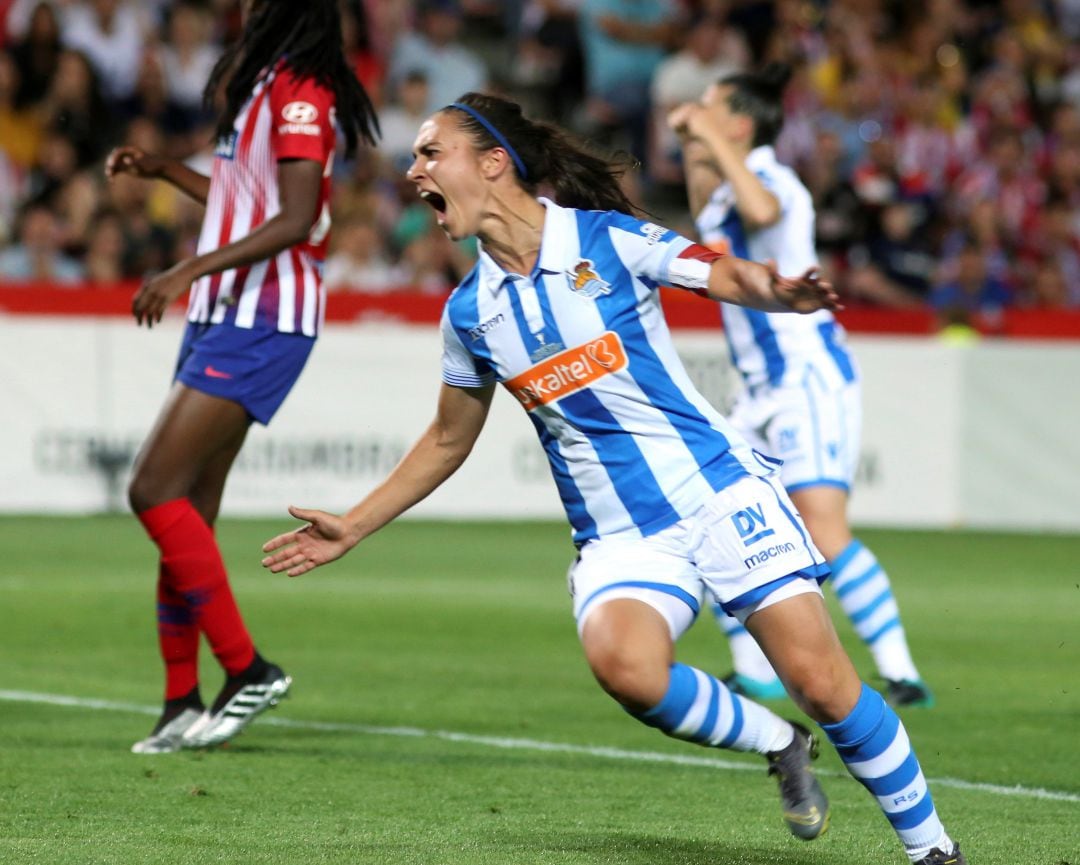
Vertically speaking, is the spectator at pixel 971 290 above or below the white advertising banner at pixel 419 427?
above

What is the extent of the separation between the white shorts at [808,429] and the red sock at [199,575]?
237 centimetres

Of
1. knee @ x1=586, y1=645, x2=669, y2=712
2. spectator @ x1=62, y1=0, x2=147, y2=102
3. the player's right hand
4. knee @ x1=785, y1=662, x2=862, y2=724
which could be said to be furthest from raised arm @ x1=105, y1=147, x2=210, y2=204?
spectator @ x1=62, y1=0, x2=147, y2=102

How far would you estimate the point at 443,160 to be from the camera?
4633 mm

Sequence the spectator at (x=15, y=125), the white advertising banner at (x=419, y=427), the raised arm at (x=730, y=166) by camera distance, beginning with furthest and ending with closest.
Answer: the spectator at (x=15, y=125)
the white advertising banner at (x=419, y=427)
the raised arm at (x=730, y=166)

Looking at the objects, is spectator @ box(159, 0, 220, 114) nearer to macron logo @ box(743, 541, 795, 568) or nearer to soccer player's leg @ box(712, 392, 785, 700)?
soccer player's leg @ box(712, 392, 785, 700)

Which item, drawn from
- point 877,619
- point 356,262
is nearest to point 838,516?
point 877,619

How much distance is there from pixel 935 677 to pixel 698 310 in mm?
6994

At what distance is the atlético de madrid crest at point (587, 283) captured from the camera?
4.57m

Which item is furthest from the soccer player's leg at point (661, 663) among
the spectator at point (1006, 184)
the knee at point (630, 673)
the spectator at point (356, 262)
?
the spectator at point (1006, 184)

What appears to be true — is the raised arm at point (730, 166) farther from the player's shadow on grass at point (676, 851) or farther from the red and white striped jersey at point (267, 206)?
the player's shadow on grass at point (676, 851)

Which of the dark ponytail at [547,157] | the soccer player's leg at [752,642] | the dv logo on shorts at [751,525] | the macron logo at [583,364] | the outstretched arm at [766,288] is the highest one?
the dark ponytail at [547,157]

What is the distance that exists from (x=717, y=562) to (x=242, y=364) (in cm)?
242

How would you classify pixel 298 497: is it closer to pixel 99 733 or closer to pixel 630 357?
pixel 99 733

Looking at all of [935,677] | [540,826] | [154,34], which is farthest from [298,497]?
[540,826]
